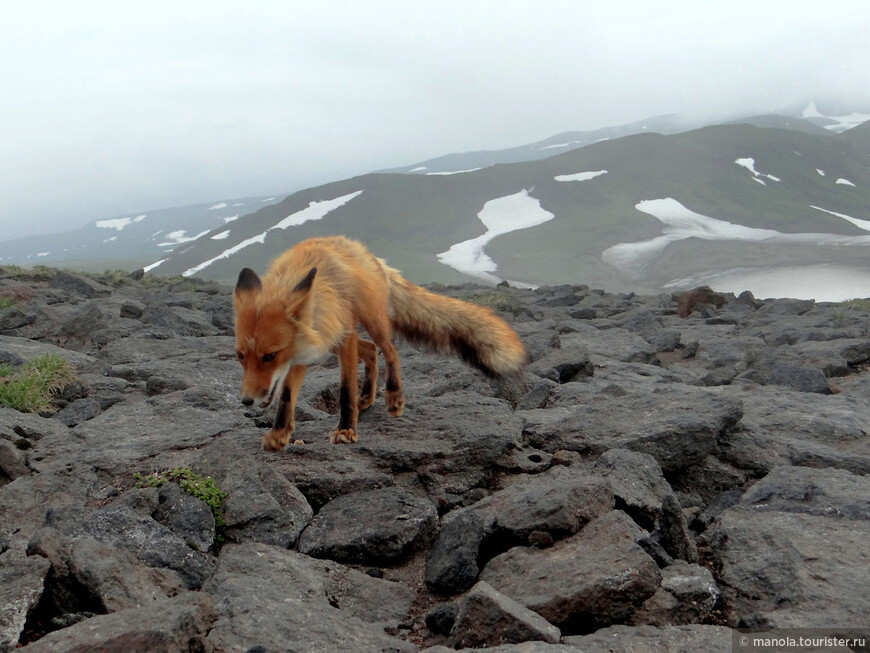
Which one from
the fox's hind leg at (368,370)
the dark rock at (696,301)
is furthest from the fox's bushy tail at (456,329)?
the dark rock at (696,301)

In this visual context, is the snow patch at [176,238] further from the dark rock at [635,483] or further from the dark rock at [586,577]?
the dark rock at [586,577]

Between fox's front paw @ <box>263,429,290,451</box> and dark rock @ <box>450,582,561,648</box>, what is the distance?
286 centimetres

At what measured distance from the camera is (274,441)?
5.71 m

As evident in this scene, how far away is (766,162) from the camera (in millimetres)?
70562

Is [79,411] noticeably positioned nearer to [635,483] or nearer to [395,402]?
[395,402]

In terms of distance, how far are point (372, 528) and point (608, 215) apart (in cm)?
5731

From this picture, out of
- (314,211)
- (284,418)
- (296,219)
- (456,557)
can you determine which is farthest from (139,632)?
(314,211)

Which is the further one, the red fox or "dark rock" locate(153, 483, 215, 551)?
the red fox

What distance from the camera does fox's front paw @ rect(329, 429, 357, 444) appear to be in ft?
19.3

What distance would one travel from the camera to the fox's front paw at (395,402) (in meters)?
6.56

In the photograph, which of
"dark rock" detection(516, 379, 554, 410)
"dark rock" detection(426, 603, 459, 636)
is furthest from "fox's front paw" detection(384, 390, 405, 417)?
"dark rock" detection(426, 603, 459, 636)

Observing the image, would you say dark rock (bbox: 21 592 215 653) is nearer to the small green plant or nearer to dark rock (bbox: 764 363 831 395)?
the small green plant

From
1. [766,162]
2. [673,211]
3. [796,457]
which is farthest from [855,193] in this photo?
[796,457]

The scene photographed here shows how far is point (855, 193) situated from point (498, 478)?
253 feet
